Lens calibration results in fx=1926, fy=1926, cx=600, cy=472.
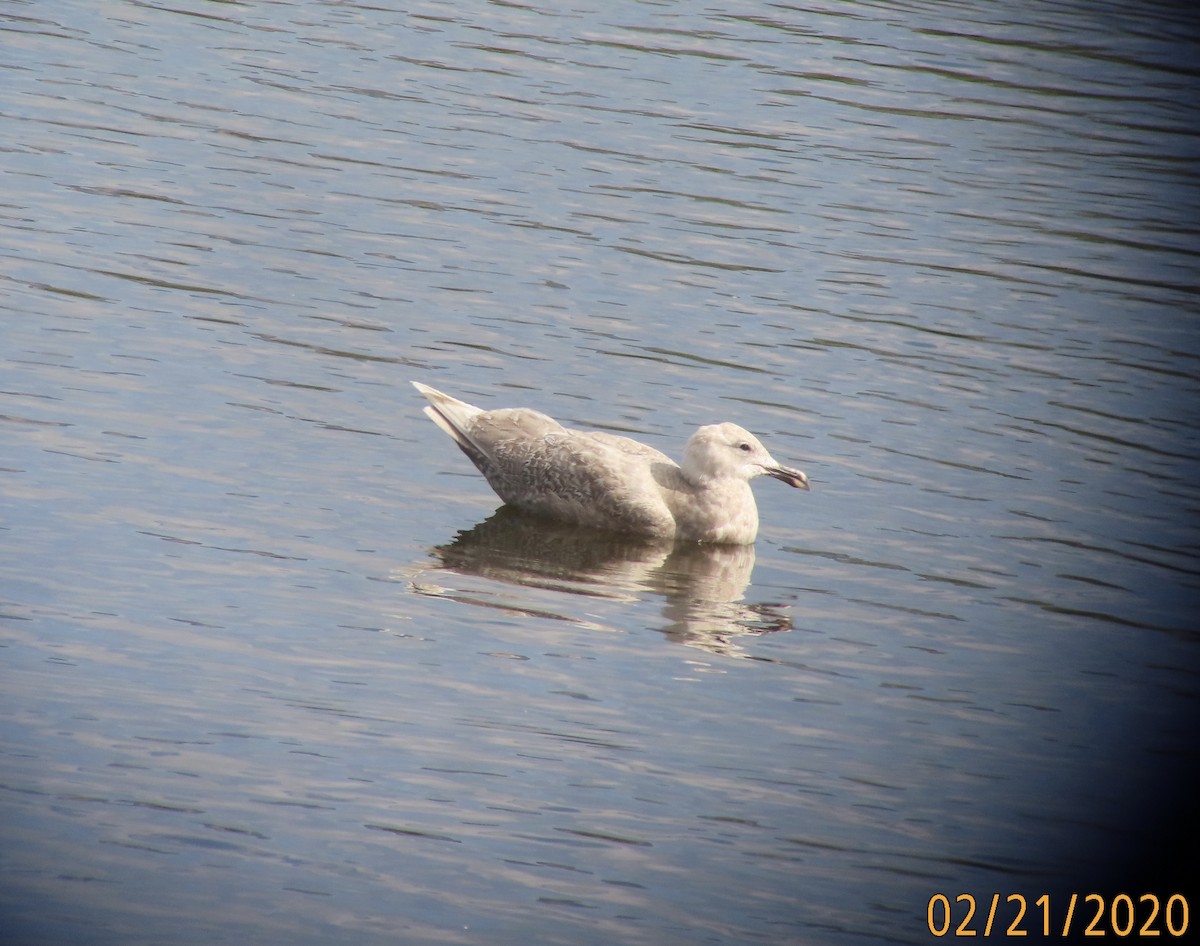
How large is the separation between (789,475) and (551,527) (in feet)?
5.28

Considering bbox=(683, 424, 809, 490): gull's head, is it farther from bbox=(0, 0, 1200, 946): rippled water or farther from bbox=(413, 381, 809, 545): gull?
bbox=(0, 0, 1200, 946): rippled water

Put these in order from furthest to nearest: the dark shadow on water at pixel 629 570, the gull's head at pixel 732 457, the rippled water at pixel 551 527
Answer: the gull's head at pixel 732 457 → the dark shadow on water at pixel 629 570 → the rippled water at pixel 551 527

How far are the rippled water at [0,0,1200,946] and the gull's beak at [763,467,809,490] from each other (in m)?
0.37

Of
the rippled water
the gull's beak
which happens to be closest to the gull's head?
the gull's beak

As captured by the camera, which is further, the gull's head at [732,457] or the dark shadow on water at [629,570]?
the gull's head at [732,457]

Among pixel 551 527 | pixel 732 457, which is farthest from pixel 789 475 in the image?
pixel 551 527

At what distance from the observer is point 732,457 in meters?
12.6

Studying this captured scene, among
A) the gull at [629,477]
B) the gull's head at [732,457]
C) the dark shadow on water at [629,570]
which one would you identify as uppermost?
the gull's head at [732,457]

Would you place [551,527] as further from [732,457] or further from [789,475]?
[789,475]

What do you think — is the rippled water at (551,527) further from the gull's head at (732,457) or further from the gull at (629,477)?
the gull's head at (732,457)

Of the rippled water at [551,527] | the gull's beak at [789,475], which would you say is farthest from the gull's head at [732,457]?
the rippled water at [551,527]

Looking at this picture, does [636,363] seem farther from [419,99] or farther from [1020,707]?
[419,99]

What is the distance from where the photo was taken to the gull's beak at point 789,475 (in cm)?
1268

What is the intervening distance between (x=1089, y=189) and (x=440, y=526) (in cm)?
Result: 1388
